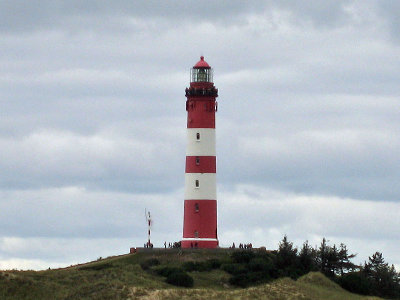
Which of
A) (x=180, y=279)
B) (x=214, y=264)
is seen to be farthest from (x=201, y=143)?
(x=180, y=279)

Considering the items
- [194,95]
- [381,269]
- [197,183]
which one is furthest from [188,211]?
[381,269]

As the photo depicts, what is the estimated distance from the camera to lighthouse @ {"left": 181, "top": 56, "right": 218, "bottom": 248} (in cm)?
10138

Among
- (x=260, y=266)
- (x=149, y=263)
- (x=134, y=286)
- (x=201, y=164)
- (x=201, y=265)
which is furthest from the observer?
(x=201, y=164)

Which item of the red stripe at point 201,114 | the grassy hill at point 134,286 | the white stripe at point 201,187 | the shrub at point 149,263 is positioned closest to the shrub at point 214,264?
the grassy hill at point 134,286

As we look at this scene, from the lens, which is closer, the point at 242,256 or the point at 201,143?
the point at 242,256

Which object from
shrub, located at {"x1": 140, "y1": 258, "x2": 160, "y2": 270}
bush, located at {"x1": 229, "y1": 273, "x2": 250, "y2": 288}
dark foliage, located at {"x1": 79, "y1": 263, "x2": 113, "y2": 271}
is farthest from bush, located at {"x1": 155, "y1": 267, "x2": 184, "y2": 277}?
dark foliage, located at {"x1": 79, "y1": 263, "x2": 113, "y2": 271}

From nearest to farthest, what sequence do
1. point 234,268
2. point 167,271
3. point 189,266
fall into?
point 167,271 → point 234,268 → point 189,266

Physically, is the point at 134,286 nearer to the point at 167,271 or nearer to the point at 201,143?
the point at 167,271

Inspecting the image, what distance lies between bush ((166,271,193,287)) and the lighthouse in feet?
45.9

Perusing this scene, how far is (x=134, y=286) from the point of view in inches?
3250

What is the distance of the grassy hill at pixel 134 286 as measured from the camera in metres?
81.2

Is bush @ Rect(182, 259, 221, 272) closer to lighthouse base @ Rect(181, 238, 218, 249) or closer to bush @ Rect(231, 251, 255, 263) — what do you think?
bush @ Rect(231, 251, 255, 263)

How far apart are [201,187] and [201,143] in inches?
152

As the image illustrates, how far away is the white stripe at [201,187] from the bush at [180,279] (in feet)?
47.9
